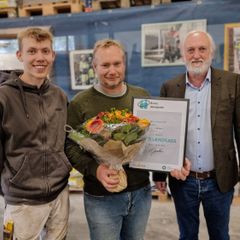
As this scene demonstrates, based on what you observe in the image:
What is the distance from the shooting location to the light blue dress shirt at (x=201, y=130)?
7.57 feet

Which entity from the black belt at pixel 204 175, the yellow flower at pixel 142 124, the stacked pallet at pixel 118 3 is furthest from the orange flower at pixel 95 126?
the stacked pallet at pixel 118 3

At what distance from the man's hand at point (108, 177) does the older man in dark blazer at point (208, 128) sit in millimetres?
690

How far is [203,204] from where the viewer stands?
2.44 m

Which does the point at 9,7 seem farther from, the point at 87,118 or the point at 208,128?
the point at 208,128

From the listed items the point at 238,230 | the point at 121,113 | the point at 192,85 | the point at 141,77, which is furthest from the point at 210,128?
the point at 141,77

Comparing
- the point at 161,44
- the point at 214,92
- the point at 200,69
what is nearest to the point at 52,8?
the point at 161,44

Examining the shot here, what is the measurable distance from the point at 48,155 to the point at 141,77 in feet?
8.56

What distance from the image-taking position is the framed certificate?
2045mm

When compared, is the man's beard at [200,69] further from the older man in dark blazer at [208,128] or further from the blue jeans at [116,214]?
the blue jeans at [116,214]

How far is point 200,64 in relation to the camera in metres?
2.30

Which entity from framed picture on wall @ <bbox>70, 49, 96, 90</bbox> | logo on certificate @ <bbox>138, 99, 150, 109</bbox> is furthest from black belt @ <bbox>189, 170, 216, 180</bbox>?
framed picture on wall @ <bbox>70, 49, 96, 90</bbox>

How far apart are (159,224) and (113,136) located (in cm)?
237

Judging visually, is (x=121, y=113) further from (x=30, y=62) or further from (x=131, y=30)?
(x=131, y=30)

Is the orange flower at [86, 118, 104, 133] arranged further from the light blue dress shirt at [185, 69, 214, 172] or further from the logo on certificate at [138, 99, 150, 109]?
the light blue dress shirt at [185, 69, 214, 172]
